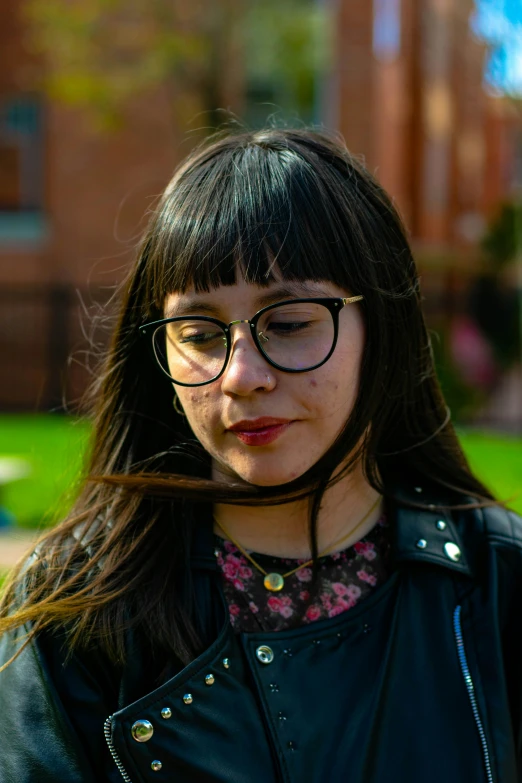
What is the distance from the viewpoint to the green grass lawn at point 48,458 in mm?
5988

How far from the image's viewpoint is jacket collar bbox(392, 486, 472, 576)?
6.14 feet

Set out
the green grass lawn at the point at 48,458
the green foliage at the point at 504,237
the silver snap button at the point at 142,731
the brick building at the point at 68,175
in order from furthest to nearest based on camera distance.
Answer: the green foliage at the point at 504,237 → the brick building at the point at 68,175 → the green grass lawn at the point at 48,458 → the silver snap button at the point at 142,731

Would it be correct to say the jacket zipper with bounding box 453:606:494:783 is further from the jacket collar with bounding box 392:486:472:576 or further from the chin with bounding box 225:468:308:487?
the chin with bounding box 225:468:308:487

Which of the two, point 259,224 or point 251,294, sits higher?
point 259,224

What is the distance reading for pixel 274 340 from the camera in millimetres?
1697

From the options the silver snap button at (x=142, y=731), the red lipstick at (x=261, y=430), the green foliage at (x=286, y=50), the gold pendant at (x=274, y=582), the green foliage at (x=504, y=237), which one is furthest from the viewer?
the green foliage at (x=504, y=237)

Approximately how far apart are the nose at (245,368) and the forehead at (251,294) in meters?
0.05

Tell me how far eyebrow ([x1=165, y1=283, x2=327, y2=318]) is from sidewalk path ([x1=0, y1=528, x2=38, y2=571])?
123 inches

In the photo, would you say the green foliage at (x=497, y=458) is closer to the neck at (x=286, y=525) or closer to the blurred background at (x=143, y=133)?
the blurred background at (x=143, y=133)

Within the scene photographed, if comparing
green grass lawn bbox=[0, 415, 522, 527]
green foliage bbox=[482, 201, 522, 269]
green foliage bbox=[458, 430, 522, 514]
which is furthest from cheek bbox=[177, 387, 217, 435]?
green foliage bbox=[482, 201, 522, 269]

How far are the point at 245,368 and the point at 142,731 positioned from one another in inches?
24.0

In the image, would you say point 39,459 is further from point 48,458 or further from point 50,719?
point 50,719

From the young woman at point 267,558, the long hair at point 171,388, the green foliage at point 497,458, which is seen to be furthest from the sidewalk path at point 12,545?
the young woman at point 267,558

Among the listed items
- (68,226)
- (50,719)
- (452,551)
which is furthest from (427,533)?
(68,226)
